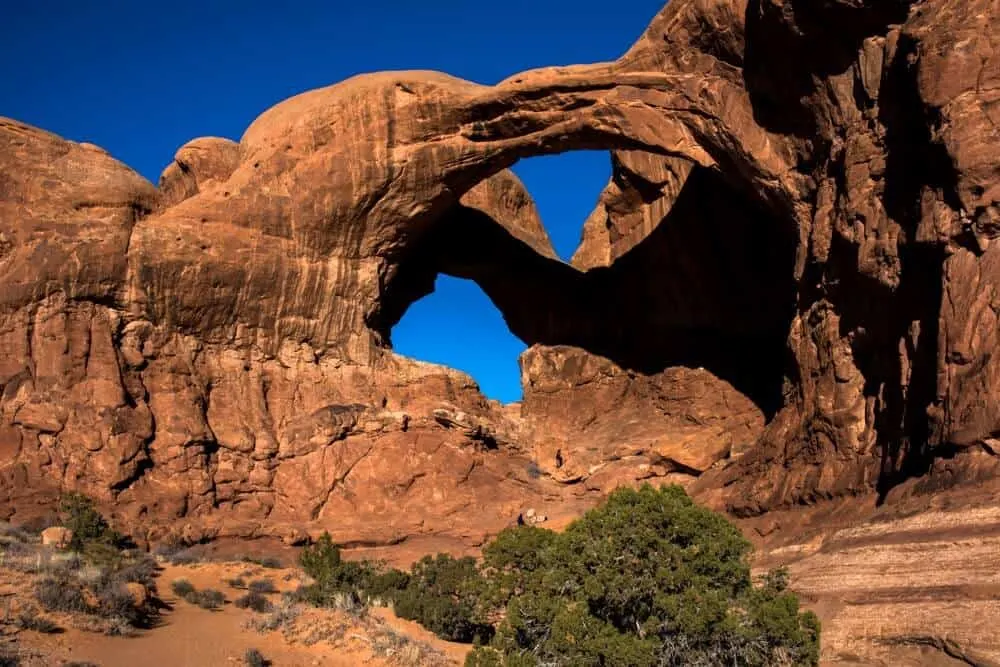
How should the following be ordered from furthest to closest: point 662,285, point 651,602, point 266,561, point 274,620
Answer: point 662,285 < point 266,561 < point 274,620 < point 651,602

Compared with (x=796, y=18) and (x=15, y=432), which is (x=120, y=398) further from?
(x=796, y=18)

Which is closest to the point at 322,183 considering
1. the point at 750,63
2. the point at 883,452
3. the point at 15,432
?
the point at 15,432

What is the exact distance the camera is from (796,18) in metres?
21.0

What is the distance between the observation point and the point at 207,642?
1652 centimetres

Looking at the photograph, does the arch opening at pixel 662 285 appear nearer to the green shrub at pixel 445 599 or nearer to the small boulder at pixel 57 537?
the green shrub at pixel 445 599

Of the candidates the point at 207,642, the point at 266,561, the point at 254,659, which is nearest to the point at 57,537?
the point at 266,561

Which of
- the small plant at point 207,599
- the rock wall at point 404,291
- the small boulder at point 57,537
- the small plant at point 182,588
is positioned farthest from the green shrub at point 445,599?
the small boulder at point 57,537

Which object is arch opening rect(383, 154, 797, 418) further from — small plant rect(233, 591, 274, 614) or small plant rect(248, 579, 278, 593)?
small plant rect(233, 591, 274, 614)

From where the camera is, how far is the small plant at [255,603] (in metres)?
19.4

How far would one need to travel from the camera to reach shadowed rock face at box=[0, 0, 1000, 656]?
20453 millimetres

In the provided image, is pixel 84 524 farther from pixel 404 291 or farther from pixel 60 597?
pixel 404 291

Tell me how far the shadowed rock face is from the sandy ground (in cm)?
505

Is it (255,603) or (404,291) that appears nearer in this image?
(255,603)

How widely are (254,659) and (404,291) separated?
60.1ft
